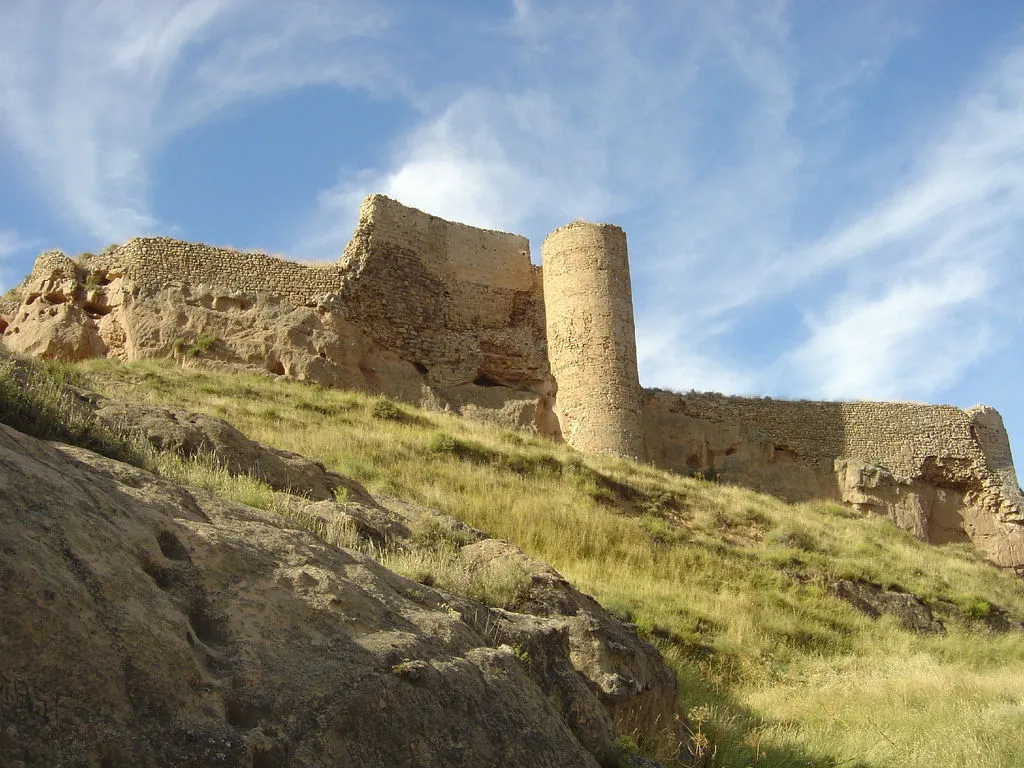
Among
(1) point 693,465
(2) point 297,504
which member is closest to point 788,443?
(1) point 693,465

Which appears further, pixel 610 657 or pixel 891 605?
pixel 891 605

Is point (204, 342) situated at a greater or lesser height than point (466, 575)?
greater

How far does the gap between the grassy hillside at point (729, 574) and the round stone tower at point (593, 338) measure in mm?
1494

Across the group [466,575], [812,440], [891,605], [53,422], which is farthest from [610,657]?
[812,440]

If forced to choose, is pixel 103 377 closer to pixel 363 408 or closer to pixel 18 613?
pixel 363 408

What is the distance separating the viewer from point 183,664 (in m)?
2.72

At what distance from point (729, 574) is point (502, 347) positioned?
1000 centimetres

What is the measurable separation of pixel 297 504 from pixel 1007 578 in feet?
61.3

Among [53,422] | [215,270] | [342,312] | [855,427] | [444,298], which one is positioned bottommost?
[53,422]

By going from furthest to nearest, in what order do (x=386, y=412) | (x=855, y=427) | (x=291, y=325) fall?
1. (x=855, y=427)
2. (x=291, y=325)
3. (x=386, y=412)

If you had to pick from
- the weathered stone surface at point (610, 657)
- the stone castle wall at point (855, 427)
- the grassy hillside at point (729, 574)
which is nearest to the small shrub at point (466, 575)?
the weathered stone surface at point (610, 657)

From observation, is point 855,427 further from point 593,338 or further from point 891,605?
point 891,605

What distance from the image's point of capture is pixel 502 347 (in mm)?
22328

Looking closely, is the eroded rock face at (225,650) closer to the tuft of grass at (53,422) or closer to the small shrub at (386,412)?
the tuft of grass at (53,422)
